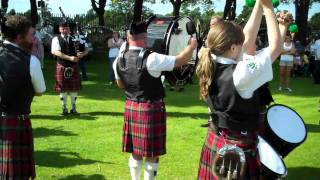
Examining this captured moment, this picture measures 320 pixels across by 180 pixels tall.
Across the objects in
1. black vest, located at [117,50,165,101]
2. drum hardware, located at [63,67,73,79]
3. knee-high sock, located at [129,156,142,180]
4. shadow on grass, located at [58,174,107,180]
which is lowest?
shadow on grass, located at [58,174,107,180]

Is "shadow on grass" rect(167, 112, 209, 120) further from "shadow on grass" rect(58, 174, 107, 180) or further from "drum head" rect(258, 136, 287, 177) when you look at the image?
"drum head" rect(258, 136, 287, 177)

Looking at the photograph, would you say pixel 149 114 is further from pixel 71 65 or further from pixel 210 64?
pixel 71 65

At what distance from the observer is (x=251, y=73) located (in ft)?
9.09

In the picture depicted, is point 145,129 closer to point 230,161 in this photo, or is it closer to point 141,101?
point 141,101

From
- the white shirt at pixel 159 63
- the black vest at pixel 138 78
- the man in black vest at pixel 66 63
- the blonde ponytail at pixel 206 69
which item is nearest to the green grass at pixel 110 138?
the man in black vest at pixel 66 63

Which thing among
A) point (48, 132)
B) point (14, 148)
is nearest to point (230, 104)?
point (14, 148)

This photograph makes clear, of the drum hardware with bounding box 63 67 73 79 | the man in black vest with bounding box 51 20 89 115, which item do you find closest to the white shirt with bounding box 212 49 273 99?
the man in black vest with bounding box 51 20 89 115

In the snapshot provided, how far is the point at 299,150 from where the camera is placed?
644 centimetres

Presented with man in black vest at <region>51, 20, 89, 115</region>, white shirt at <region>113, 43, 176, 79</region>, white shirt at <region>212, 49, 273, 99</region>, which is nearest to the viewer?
white shirt at <region>212, 49, 273, 99</region>

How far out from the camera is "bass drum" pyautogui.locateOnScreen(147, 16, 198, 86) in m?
5.60

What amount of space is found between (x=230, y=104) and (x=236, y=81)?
0.57ft

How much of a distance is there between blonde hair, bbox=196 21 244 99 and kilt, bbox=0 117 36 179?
64.8 inches

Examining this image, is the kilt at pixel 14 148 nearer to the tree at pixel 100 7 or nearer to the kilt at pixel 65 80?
the kilt at pixel 65 80

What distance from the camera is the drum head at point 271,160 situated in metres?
2.95
